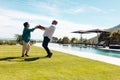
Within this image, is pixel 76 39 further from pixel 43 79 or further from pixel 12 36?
pixel 43 79

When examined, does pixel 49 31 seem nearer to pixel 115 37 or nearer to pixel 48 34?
pixel 48 34

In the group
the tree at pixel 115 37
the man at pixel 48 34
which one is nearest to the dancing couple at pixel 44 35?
the man at pixel 48 34

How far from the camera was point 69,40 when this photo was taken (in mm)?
55250

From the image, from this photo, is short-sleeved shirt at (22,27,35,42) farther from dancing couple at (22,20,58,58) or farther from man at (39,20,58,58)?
man at (39,20,58,58)

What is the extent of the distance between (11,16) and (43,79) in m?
26.9

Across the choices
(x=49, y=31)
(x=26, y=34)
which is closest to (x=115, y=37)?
(x=49, y=31)

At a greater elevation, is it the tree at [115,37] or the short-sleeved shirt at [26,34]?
the tree at [115,37]

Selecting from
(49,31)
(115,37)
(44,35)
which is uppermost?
(115,37)

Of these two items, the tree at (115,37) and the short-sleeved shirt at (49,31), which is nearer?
the short-sleeved shirt at (49,31)

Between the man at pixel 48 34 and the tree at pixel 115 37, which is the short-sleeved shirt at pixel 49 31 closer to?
the man at pixel 48 34

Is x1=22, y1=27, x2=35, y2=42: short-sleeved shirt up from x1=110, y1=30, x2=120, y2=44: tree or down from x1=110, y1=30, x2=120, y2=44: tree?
down

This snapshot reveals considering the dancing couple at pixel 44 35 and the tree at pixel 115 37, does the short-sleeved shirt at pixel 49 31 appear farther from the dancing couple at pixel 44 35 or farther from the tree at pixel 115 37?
the tree at pixel 115 37

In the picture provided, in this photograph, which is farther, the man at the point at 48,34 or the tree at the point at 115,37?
the tree at the point at 115,37

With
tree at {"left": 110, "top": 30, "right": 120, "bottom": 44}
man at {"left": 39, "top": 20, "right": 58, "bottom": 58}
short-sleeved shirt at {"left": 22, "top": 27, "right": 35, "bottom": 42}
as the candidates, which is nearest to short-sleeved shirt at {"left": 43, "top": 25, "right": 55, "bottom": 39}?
man at {"left": 39, "top": 20, "right": 58, "bottom": 58}
